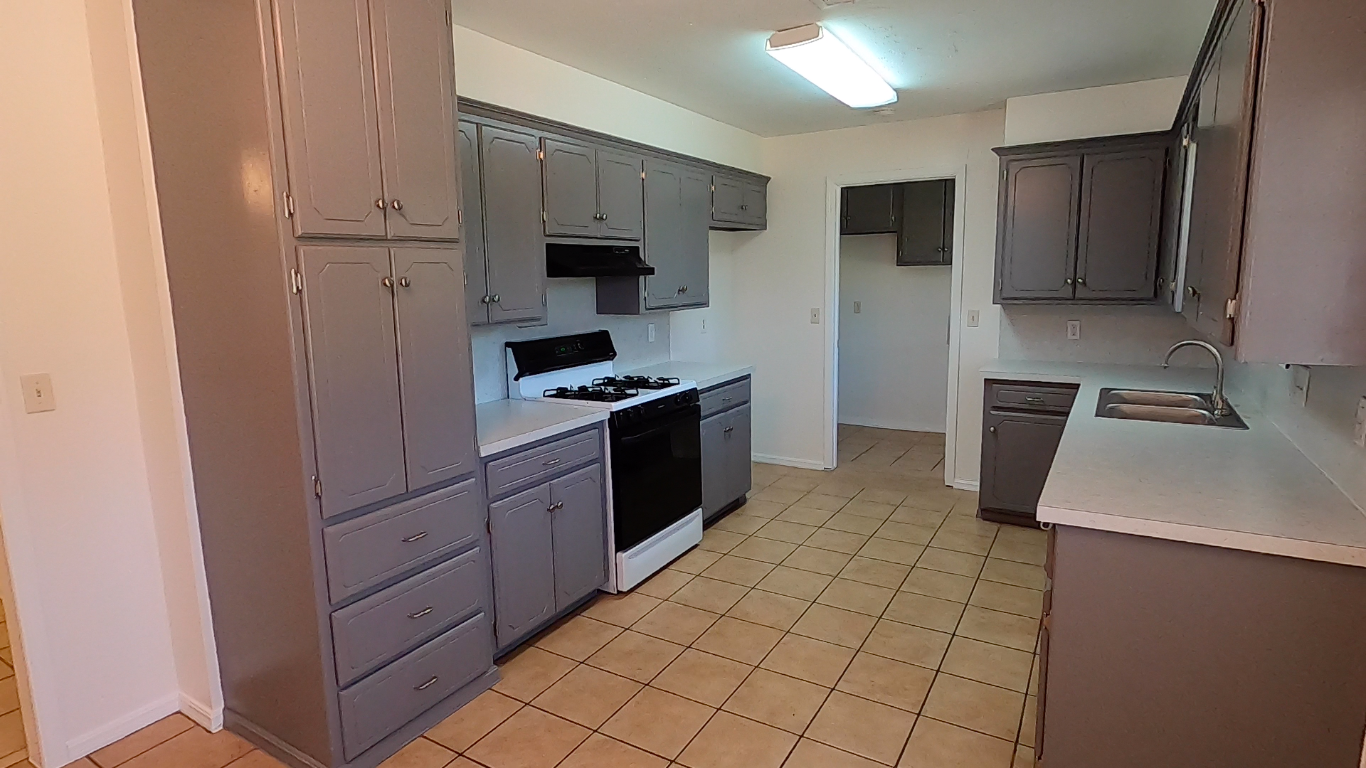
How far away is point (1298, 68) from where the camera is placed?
149 centimetres

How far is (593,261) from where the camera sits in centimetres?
347

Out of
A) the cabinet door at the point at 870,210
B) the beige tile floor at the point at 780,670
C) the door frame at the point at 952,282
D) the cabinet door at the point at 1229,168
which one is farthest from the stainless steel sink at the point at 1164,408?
the cabinet door at the point at 870,210

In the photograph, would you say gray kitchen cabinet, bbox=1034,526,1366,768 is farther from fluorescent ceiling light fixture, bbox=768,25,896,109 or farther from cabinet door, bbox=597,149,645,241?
cabinet door, bbox=597,149,645,241

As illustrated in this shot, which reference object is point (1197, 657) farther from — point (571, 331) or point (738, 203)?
point (738, 203)

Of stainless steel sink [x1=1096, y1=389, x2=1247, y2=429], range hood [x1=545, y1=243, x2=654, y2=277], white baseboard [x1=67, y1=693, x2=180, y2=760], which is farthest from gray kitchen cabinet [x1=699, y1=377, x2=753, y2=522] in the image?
white baseboard [x1=67, y1=693, x2=180, y2=760]

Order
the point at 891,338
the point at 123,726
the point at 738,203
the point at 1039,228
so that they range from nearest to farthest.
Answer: the point at 123,726, the point at 1039,228, the point at 738,203, the point at 891,338

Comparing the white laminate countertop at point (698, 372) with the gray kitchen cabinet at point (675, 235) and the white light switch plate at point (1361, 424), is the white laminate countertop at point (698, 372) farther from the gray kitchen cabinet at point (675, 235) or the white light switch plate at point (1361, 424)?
the white light switch plate at point (1361, 424)

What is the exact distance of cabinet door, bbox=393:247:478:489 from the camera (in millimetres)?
2205

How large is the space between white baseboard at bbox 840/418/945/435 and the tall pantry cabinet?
5025mm

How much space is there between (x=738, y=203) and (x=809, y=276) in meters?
0.78

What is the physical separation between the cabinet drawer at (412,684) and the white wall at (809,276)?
2.70 metres

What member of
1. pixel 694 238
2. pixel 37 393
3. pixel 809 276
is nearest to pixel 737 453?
pixel 694 238

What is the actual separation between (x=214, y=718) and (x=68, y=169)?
70.2 inches

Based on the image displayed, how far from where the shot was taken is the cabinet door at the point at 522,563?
2.66 m
